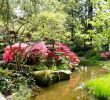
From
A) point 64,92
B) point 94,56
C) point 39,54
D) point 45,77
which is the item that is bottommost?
point 64,92

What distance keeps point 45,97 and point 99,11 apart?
13.5ft

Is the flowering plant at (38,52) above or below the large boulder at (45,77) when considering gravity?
above

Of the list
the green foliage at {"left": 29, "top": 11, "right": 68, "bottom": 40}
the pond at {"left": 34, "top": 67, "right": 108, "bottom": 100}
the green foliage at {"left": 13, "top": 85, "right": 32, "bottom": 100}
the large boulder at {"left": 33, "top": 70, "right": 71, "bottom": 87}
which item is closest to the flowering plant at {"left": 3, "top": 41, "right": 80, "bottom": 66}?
the green foliage at {"left": 29, "top": 11, "right": 68, "bottom": 40}

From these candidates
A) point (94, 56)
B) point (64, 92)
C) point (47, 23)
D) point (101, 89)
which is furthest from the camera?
point (94, 56)

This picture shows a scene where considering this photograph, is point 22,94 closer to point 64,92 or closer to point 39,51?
point 64,92

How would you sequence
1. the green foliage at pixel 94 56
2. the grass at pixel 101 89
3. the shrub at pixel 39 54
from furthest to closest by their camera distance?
the green foliage at pixel 94 56, the shrub at pixel 39 54, the grass at pixel 101 89

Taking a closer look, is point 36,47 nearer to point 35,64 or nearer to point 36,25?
point 35,64

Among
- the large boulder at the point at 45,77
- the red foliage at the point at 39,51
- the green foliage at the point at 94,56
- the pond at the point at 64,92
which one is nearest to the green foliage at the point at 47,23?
the red foliage at the point at 39,51

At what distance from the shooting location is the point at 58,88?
13.7 metres

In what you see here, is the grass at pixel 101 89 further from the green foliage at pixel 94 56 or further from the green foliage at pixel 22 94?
the green foliage at pixel 94 56

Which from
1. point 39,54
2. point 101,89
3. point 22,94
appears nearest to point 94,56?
point 39,54

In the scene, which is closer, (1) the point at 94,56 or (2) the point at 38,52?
(2) the point at 38,52

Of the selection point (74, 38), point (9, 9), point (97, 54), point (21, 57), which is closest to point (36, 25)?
point (21, 57)

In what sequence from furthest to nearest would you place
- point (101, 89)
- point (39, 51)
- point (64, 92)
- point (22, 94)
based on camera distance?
point (39, 51), point (64, 92), point (22, 94), point (101, 89)
